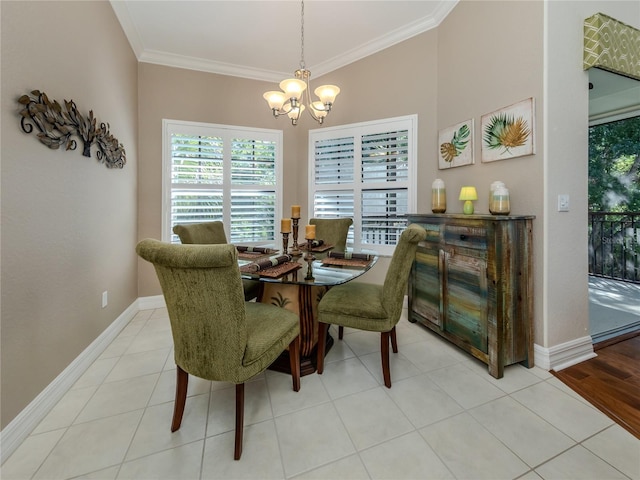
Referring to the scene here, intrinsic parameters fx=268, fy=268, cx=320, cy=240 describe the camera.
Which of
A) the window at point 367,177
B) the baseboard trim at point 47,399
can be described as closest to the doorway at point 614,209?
the window at point 367,177

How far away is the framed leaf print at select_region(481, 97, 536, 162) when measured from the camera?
190 cm

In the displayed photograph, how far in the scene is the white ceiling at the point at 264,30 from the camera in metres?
2.49

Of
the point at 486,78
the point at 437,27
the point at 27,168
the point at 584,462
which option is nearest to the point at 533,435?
the point at 584,462

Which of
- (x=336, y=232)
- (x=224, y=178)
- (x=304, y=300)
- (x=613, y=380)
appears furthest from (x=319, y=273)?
(x=224, y=178)

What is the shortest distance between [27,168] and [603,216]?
261 inches

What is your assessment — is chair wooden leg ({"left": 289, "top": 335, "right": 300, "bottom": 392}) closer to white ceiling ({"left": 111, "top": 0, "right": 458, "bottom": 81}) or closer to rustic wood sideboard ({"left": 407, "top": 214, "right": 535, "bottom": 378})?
rustic wood sideboard ({"left": 407, "top": 214, "right": 535, "bottom": 378})

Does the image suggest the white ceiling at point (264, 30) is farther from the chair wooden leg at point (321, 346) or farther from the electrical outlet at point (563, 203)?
the chair wooden leg at point (321, 346)

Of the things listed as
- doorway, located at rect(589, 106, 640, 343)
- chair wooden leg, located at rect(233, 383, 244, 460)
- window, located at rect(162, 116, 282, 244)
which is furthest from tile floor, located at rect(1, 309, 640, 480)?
doorway, located at rect(589, 106, 640, 343)

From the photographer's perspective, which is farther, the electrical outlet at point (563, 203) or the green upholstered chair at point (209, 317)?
the electrical outlet at point (563, 203)

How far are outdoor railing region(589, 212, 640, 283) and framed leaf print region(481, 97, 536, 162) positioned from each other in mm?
3489

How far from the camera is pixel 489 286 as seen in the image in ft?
5.96

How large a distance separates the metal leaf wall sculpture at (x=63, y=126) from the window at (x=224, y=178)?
930mm

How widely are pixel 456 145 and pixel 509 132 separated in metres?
0.54

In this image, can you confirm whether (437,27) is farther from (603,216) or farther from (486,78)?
(603,216)
